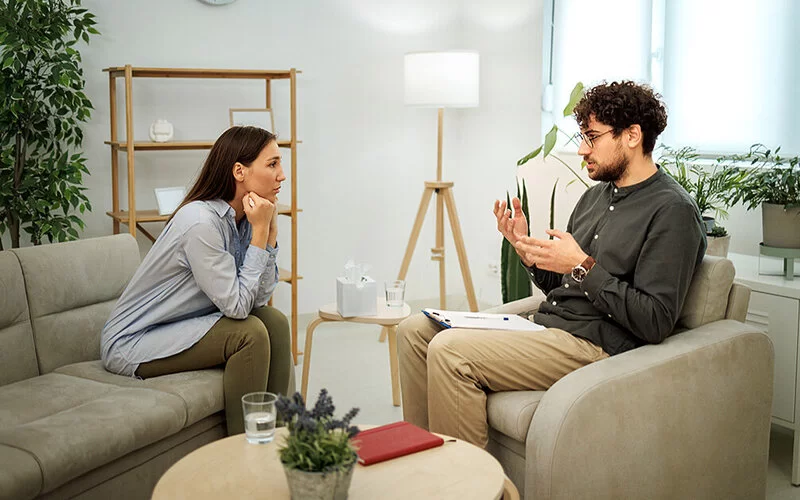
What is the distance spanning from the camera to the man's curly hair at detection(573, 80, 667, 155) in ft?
8.10

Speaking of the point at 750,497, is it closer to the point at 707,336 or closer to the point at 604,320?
the point at 707,336

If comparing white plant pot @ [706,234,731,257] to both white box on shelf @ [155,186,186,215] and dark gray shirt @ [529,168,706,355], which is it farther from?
white box on shelf @ [155,186,186,215]

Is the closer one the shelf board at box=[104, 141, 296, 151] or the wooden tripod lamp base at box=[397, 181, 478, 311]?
the shelf board at box=[104, 141, 296, 151]

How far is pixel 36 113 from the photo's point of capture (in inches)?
147

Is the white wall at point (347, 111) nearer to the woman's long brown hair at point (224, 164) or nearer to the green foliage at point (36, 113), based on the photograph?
the green foliage at point (36, 113)

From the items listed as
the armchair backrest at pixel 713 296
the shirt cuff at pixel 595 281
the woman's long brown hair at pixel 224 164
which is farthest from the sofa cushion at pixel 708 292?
the woman's long brown hair at pixel 224 164

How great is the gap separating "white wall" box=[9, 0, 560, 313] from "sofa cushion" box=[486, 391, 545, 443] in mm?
1840

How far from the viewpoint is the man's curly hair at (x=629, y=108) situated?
2.47m

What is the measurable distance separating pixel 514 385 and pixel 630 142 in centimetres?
81

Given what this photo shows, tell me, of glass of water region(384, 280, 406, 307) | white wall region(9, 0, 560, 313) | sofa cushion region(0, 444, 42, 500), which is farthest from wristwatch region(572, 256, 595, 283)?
white wall region(9, 0, 560, 313)

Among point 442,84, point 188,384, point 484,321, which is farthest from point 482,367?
point 442,84

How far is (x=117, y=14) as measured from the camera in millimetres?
4195

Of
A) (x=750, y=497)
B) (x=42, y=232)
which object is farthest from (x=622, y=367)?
(x=42, y=232)

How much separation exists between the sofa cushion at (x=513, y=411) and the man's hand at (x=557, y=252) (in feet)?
1.24
